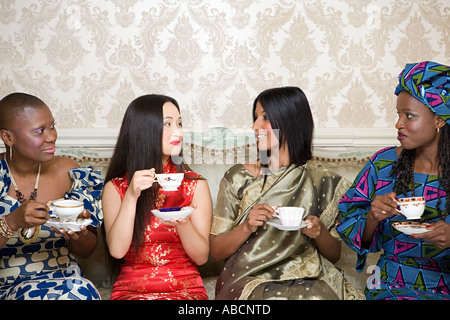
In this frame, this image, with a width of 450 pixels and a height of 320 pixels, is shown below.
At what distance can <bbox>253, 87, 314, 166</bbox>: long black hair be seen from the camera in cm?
240

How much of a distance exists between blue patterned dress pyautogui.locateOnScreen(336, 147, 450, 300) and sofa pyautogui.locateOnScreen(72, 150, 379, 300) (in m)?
0.45

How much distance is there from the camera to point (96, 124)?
3008 millimetres

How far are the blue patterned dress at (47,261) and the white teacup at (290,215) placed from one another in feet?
2.64

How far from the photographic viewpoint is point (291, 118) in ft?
7.93

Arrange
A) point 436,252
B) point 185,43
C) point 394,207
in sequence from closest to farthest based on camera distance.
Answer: point 394,207
point 436,252
point 185,43

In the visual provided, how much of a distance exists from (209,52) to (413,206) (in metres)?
1.56

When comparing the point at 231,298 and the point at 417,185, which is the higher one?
the point at 417,185

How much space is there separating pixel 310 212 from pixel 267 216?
12.7 inches

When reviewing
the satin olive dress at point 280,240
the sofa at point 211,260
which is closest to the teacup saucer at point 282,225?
the satin olive dress at point 280,240

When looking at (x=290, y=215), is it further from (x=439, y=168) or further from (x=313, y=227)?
(x=439, y=168)

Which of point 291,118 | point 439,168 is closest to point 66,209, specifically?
point 291,118
